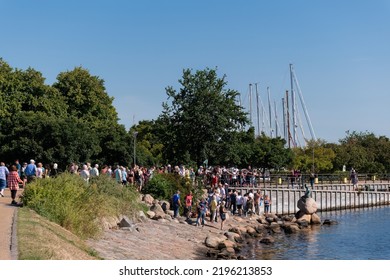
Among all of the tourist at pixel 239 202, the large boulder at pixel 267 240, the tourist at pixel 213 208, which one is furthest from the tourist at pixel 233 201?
the large boulder at pixel 267 240

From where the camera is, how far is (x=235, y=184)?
174 ft

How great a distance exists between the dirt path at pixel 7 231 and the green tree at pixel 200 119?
2905 cm

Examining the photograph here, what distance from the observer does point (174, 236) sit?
33406 millimetres

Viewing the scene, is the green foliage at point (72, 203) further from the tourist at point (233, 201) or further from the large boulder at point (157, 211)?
the tourist at point (233, 201)

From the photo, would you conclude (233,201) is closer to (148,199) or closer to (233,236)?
(148,199)

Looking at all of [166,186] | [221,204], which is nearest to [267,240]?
[221,204]

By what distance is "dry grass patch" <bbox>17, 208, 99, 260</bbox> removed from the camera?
1739cm

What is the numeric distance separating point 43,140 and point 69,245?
35.8 metres

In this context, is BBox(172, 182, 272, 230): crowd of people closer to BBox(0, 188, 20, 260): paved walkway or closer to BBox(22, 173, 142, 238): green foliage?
BBox(22, 173, 142, 238): green foliage

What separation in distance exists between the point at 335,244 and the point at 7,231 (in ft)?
81.8

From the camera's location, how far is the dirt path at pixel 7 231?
17078 millimetres

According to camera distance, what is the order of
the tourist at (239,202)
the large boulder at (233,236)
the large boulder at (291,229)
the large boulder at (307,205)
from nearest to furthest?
1. the large boulder at (233,236)
2. the large boulder at (291,229)
3. the tourist at (239,202)
4. the large boulder at (307,205)

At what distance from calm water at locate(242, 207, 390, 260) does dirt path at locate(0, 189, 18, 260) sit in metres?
12.8

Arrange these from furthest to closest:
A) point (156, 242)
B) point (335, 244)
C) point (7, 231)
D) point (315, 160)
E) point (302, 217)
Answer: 1. point (315, 160)
2. point (302, 217)
3. point (335, 244)
4. point (156, 242)
5. point (7, 231)
